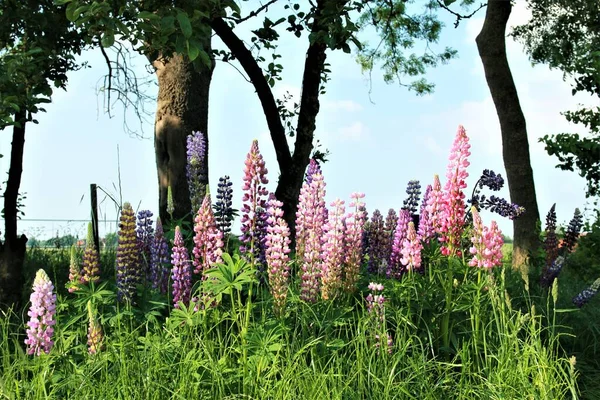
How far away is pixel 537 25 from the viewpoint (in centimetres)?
1827

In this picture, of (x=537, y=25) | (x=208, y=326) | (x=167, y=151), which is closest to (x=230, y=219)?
(x=208, y=326)

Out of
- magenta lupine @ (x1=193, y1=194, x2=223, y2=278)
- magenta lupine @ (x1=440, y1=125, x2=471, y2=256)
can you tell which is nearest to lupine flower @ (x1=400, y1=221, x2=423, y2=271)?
magenta lupine @ (x1=440, y1=125, x2=471, y2=256)

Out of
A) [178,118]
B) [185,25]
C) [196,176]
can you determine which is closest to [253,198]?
[185,25]

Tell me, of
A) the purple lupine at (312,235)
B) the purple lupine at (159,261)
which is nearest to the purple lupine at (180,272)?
the purple lupine at (159,261)

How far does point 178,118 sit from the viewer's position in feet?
38.1

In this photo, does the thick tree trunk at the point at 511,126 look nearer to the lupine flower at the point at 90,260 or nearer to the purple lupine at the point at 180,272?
the purple lupine at the point at 180,272

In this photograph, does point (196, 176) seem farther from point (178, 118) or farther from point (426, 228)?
point (178, 118)

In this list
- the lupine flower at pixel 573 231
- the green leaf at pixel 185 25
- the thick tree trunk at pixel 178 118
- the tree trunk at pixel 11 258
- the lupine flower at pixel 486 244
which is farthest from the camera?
the thick tree trunk at pixel 178 118

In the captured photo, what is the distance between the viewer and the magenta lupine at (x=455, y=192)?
486 cm

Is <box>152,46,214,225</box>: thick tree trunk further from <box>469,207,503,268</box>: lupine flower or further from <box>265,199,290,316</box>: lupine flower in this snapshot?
<box>469,207,503,268</box>: lupine flower

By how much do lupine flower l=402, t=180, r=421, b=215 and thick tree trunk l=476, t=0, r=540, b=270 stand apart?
574 centimetres

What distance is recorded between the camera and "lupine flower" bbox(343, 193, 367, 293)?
501 cm

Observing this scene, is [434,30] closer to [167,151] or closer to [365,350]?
[167,151]

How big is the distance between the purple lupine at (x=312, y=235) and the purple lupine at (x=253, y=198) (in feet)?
1.16
